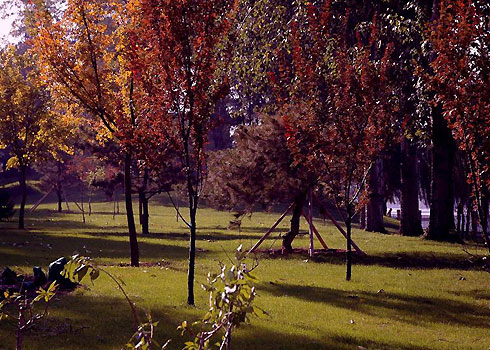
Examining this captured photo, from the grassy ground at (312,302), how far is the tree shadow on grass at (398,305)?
2cm

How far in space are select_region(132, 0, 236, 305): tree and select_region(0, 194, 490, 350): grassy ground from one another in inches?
74.5

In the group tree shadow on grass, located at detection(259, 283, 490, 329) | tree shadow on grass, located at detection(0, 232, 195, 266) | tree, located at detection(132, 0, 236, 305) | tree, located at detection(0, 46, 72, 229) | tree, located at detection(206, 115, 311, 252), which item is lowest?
tree shadow on grass, located at detection(259, 283, 490, 329)

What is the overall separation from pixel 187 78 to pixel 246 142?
34.2 ft

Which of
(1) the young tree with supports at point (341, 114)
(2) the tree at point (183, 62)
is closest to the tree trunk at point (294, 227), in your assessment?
(1) the young tree with supports at point (341, 114)

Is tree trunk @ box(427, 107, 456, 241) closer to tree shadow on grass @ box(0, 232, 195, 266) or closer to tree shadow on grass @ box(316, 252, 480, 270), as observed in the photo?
tree shadow on grass @ box(316, 252, 480, 270)

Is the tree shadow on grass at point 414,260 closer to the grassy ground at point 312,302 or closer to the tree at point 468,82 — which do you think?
the grassy ground at point 312,302

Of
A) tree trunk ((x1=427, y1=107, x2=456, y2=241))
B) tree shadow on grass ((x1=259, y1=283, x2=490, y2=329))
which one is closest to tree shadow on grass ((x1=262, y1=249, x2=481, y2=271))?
tree trunk ((x1=427, y1=107, x2=456, y2=241))

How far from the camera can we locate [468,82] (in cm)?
1188

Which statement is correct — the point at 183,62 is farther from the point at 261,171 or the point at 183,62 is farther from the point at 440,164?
the point at 440,164

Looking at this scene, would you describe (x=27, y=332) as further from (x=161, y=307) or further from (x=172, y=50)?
(x=172, y=50)

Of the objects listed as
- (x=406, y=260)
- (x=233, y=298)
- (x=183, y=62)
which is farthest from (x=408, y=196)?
(x=233, y=298)

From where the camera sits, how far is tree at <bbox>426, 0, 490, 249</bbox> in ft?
38.6

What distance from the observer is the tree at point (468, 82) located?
11.8 m

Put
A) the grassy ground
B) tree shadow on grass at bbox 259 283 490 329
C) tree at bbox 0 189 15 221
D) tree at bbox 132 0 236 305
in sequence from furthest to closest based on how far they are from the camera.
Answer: tree at bbox 0 189 15 221, tree shadow on grass at bbox 259 283 490 329, tree at bbox 132 0 236 305, the grassy ground
